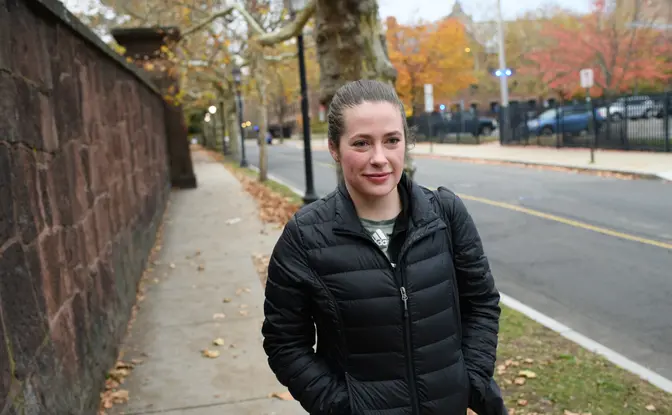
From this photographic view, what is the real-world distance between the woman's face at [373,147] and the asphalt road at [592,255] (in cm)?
346

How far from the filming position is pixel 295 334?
2123mm

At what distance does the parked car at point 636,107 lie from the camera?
819 inches

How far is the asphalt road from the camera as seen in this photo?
→ 547 cm

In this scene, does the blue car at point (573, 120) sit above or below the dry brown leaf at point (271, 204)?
above

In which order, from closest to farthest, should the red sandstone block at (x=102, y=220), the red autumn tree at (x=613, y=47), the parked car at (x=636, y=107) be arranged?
1. the red sandstone block at (x=102, y=220)
2. the parked car at (x=636, y=107)
3. the red autumn tree at (x=613, y=47)

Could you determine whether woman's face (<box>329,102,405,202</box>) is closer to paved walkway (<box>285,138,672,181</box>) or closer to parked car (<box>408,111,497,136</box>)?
paved walkway (<box>285,138,672,181</box>)

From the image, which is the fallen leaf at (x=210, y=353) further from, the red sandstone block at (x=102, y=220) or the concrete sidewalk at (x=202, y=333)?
the red sandstone block at (x=102, y=220)

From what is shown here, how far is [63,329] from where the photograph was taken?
352 cm

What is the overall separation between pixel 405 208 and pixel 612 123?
75.2ft

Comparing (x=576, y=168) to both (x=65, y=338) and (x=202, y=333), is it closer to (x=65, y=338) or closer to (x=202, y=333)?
(x=202, y=333)

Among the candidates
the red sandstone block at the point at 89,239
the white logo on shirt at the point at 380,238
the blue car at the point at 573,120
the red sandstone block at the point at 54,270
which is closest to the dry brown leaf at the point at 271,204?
the red sandstone block at the point at 89,239

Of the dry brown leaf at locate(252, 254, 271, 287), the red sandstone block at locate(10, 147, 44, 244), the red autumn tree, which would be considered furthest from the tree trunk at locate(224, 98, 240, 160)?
the red sandstone block at locate(10, 147, 44, 244)

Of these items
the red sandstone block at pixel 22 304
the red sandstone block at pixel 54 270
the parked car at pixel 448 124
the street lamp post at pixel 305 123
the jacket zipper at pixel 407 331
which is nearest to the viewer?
the jacket zipper at pixel 407 331

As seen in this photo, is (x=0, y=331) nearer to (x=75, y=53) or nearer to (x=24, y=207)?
(x=24, y=207)
